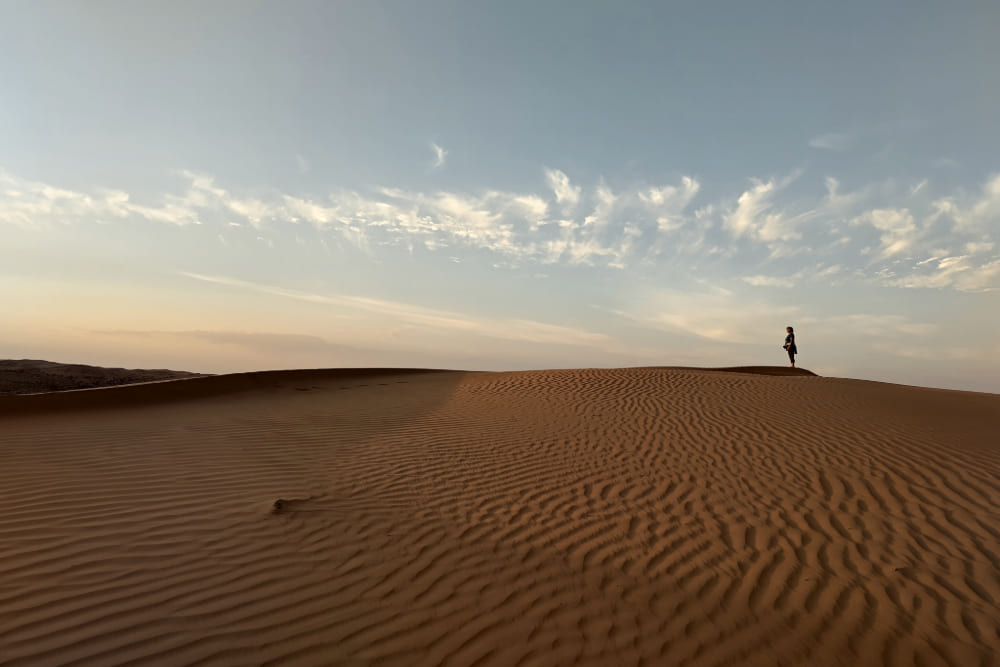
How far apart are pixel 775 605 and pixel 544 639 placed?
2.02 meters

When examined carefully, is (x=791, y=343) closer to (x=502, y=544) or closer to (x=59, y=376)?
(x=502, y=544)

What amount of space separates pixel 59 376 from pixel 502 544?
92.5ft

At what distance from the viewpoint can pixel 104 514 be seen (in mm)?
5301

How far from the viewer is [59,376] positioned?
77.8ft

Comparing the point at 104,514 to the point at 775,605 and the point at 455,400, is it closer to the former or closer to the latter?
the point at 775,605

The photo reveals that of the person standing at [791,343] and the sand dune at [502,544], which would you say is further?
the person standing at [791,343]

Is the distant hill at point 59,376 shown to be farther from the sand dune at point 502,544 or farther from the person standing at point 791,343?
the person standing at point 791,343

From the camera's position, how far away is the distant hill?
20641mm

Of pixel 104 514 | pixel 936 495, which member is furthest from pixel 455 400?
pixel 936 495

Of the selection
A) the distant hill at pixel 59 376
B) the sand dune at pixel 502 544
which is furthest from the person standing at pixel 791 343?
the distant hill at pixel 59 376

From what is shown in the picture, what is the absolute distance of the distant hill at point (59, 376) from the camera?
20.6m

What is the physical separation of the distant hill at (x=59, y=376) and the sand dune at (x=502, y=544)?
13.6 m

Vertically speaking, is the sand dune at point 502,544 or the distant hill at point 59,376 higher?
the distant hill at point 59,376

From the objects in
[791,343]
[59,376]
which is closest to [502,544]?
[791,343]
